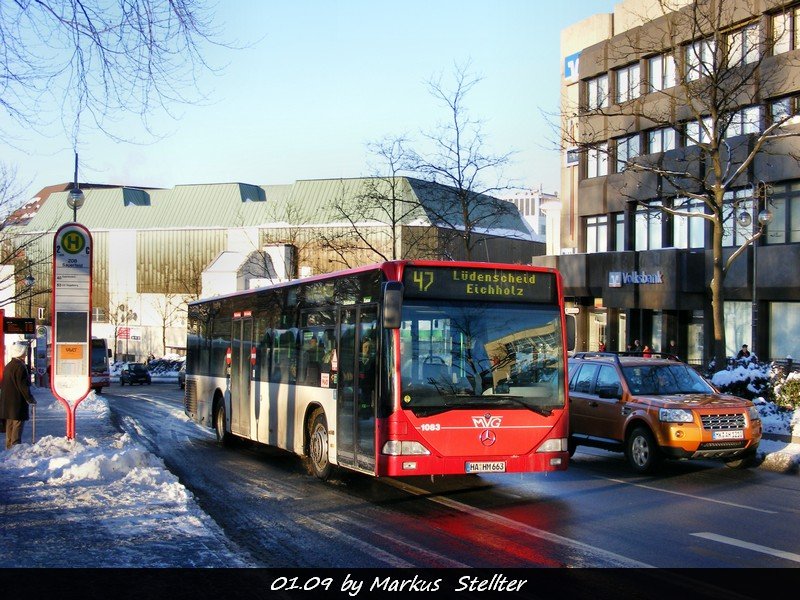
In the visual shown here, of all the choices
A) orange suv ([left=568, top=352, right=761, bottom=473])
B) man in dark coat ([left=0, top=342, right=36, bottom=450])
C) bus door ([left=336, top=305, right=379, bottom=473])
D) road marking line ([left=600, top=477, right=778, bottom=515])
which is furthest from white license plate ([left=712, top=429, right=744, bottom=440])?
man in dark coat ([left=0, top=342, right=36, bottom=450])

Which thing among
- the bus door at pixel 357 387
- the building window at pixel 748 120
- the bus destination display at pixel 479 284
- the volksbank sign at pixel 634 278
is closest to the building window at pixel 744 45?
the building window at pixel 748 120

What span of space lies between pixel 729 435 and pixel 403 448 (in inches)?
230

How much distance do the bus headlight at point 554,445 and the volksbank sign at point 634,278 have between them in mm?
30653

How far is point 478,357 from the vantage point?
11.0 meters

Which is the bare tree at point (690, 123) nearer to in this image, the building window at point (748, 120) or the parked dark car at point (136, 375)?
the building window at point (748, 120)

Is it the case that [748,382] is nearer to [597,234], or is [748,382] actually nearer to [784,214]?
[784,214]

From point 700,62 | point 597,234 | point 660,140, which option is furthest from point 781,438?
point 597,234

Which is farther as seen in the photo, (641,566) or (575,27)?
(575,27)

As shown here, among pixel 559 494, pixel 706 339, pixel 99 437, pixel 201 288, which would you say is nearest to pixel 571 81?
pixel 706 339

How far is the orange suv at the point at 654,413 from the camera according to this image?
1377cm

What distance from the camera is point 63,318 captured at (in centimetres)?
1404

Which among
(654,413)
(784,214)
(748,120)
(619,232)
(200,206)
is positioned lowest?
(654,413)

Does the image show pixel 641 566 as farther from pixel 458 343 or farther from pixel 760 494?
pixel 760 494

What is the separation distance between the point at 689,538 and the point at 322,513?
399 cm
